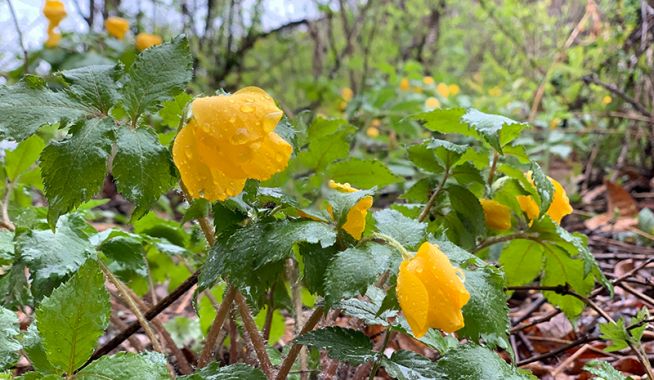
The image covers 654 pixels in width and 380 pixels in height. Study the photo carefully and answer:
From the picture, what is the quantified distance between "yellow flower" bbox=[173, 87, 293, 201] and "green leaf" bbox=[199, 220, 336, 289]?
7cm

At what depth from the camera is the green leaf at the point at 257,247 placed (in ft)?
2.26

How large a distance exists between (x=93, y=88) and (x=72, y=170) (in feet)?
0.41

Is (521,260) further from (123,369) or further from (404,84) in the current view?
(404,84)

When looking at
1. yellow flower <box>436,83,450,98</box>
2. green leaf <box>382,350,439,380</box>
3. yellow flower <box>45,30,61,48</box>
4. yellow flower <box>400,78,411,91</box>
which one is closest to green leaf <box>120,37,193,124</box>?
green leaf <box>382,350,439,380</box>

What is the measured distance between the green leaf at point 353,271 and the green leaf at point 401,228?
0.09 m

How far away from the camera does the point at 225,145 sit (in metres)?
0.66

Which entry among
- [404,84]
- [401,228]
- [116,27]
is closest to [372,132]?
[404,84]

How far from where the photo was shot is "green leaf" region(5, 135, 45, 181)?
113 cm

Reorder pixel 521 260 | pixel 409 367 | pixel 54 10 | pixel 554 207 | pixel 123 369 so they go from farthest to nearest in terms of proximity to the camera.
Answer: pixel 54 10 → pixel 521 260 → pixel 554 207 → pixel 409 367 → pixel 123 369

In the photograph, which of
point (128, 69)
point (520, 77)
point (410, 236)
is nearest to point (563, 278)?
point (410, 236)

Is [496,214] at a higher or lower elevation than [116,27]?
lower

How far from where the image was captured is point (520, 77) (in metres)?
3.82

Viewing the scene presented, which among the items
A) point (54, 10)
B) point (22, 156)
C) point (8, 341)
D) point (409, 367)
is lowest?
point (409, 367)

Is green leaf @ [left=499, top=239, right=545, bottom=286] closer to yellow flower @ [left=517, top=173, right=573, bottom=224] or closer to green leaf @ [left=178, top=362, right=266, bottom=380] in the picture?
yellow flower @ [left=517, top=173, right=573, bottom=224]
